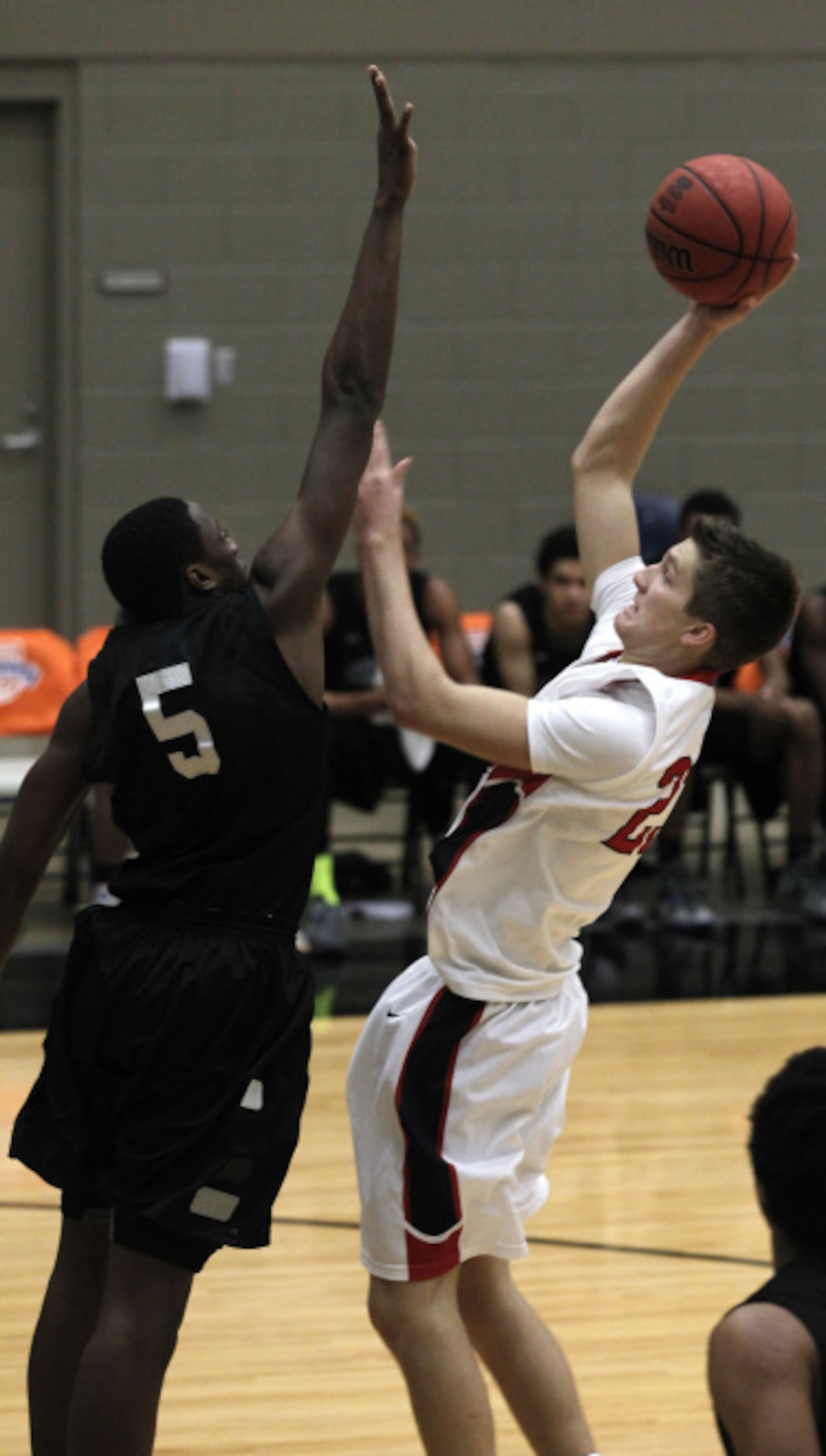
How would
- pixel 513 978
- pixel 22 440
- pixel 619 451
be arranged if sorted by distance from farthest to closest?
pixel 22 440 < pixel 619 451 < pixel 513 978

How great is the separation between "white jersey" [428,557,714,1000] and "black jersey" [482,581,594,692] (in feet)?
15.0

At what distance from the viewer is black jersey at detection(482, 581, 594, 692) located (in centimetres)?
746

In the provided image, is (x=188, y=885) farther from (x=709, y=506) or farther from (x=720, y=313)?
(x=709, y=506)

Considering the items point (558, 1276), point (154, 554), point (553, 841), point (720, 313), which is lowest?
point (558, 1276)

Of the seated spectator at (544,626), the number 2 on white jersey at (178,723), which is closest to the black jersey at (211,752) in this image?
the number 2 on white jersey at (178,723)

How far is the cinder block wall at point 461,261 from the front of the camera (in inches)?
365

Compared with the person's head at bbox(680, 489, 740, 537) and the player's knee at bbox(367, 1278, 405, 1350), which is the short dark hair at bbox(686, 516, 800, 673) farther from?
the person's head at bbox(680, 489, 740, 537)

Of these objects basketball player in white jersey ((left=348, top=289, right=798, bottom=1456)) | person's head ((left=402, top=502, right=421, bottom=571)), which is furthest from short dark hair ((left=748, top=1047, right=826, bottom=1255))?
person's head ((left=402, top=502, right=421, bottom=571))

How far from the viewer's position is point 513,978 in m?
2.84

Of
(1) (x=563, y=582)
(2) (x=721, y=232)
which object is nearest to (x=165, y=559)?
(2) (x=721, y=232)

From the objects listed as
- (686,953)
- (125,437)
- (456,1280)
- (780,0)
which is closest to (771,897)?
(686,953)

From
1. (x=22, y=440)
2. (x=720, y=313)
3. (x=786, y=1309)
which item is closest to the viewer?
(x=786, y=1309)

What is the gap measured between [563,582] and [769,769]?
115 cm

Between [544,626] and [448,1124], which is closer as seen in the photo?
[448,1124]
